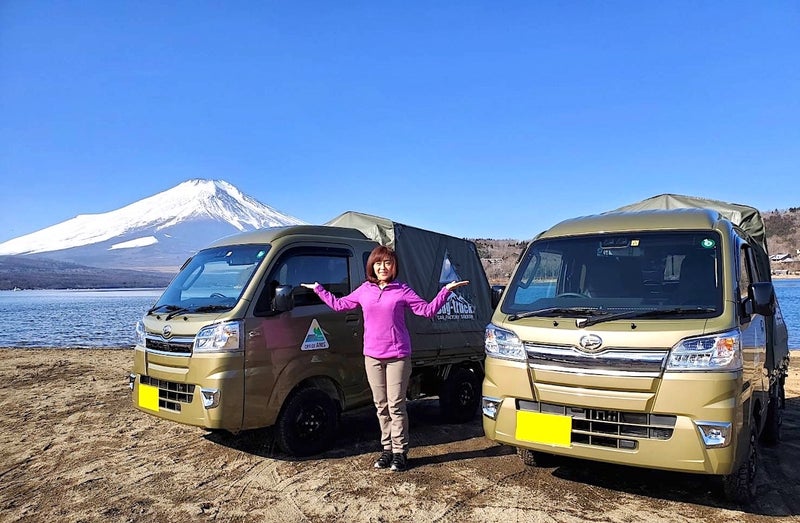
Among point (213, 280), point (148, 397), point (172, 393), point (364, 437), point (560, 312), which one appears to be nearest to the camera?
point (560, 312)

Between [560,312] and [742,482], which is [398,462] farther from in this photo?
[742,482]

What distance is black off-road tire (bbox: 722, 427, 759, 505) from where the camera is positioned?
4.09 metres

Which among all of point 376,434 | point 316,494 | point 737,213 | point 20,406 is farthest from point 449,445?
point 20,406

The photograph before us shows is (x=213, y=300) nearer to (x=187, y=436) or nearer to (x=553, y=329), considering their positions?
(x=187, y=436)

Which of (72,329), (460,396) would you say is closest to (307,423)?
(460,396)

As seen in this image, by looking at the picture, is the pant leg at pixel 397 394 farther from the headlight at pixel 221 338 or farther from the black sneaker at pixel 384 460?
the headlight at pixel 221 338

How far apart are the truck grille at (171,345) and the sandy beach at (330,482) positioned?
109 centimetres

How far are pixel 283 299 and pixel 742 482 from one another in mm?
3824

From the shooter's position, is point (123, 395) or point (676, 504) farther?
point (123, 395)

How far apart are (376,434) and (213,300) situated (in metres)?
2.45

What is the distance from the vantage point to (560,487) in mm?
4684

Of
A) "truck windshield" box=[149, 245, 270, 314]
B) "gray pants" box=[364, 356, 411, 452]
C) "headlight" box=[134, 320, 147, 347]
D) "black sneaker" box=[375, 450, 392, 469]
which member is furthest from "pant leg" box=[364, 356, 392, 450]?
"headlight" box=[134, 320, 147, 347]

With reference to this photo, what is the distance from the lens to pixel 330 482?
485cm

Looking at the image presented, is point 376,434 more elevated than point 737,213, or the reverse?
point 737,213
